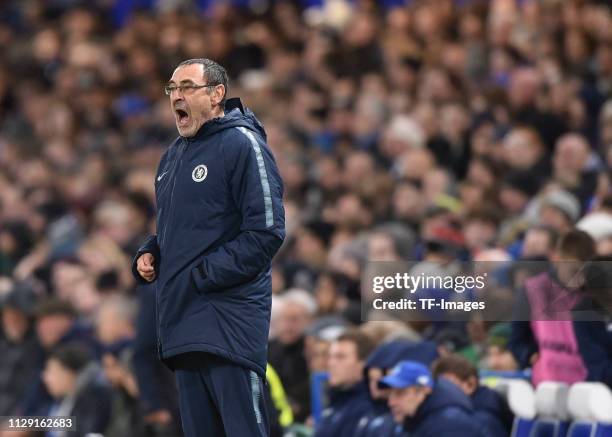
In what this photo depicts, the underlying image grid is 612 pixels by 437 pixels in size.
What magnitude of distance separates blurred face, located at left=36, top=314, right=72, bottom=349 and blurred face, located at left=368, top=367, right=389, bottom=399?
137 inches

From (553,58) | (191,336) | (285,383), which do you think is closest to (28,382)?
(285,383)

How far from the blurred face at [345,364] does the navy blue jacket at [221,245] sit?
8.94 feet

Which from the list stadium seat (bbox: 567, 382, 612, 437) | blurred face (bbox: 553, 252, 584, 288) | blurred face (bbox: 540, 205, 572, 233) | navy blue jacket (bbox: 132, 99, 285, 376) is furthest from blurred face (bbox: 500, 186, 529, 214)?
navy blue jacket (bbox: 132, 99, 285, 376)

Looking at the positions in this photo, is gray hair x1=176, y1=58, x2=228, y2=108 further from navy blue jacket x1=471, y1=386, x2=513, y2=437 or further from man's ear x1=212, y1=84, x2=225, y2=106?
navy blue jacket x1=471, y1=386, x2=513, y2=437

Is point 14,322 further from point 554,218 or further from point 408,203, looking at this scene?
point 554,218

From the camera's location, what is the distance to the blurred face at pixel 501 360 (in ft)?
24.4

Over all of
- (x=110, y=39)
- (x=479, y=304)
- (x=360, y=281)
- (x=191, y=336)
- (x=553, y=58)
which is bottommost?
(x=191, y=336)

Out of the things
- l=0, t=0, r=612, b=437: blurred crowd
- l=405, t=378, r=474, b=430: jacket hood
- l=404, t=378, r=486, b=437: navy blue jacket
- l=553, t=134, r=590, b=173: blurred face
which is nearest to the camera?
l=404, t=378, r=486, b=437: navy blue jacket

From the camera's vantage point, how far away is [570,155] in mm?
10461

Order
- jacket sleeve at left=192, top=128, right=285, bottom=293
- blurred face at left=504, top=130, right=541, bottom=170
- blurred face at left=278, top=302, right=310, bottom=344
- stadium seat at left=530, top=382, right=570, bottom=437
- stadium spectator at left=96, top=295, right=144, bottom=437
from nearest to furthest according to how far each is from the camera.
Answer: jacket sleeve at left=192, top=128, right=285, bottom=293 → stadium seat at left=530, top=382, right=570, bottom=437 → stadium spectator at left=96, top=295, right=144, bottom=437 → blurred face at left=278, top=302, right=310, bottom=344 → blurred face at left=504, top=130, right=541, bottom=170

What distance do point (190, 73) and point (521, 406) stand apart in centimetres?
253

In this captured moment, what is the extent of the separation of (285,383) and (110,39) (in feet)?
33.3

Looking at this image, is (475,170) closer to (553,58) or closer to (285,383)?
(553,58)

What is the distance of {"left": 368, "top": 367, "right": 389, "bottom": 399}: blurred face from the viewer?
763 centimetres
